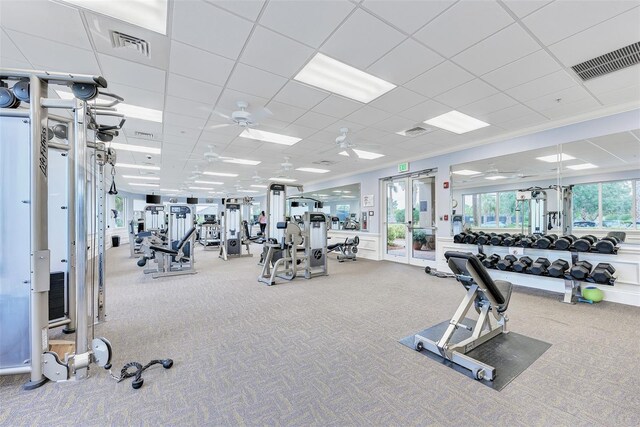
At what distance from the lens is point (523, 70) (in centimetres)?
288

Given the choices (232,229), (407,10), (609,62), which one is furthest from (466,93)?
(232,229)

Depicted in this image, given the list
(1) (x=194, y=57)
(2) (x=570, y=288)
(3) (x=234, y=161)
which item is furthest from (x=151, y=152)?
(2) (x=570, y=288)

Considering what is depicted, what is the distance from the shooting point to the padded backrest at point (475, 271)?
7.36 feet

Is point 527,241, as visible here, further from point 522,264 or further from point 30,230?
point 30,230

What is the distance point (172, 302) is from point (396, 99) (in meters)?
4.34

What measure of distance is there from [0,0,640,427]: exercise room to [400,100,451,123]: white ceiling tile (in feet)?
0.12

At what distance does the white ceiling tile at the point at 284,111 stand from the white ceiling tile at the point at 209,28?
1214mm

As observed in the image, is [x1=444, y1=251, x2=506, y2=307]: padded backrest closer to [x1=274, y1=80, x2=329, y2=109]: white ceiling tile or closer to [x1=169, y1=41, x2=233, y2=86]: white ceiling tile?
[x1=274, y1=80, x2=329, y2=109]: white ceiling tile

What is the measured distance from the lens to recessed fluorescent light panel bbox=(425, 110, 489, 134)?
4.26 m

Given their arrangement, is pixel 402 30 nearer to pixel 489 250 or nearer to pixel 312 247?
pixel 312 247

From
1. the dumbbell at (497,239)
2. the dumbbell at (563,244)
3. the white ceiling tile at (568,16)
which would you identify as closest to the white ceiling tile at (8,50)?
the white ceiling tile at (568,16)

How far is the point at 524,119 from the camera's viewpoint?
4266mm

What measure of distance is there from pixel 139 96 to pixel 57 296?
2.62m

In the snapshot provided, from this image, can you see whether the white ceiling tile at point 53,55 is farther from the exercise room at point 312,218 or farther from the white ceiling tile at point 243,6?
the white ceiling tile at point 243,6
